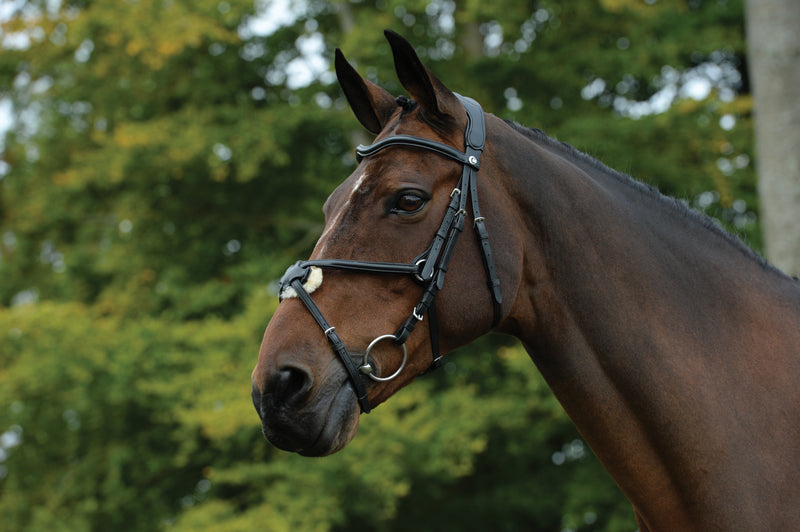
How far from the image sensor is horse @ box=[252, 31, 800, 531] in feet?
7.12

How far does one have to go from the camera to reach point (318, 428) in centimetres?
203

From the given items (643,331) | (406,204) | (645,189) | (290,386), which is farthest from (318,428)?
(645,189)

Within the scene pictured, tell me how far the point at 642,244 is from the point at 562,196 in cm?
31

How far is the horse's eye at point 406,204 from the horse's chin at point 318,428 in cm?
55

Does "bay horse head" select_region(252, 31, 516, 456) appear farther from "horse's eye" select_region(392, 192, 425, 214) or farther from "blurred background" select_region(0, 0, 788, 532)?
"blurred background" select_region(0, 0, 788, 532)

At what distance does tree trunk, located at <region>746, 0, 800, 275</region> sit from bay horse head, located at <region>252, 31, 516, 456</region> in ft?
15.8

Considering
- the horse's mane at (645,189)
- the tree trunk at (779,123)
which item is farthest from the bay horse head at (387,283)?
the tree trunk at (779,123)

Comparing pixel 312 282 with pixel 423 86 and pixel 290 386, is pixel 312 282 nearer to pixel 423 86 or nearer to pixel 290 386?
pixel 290 386

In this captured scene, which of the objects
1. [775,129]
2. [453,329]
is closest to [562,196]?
[453,329]

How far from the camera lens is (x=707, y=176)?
924 cm

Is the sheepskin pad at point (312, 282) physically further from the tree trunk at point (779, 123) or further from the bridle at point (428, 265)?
the tree trunk at point (779, 123)

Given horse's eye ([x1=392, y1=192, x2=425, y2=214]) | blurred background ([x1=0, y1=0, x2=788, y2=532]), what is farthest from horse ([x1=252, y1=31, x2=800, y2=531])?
blurred background ([x1=0, y1=0, x2=788, y2=532])

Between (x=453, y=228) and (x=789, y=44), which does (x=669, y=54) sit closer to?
(x=789, y=44)

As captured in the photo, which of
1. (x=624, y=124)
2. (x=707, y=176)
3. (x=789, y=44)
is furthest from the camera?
(x=707, y=176)
